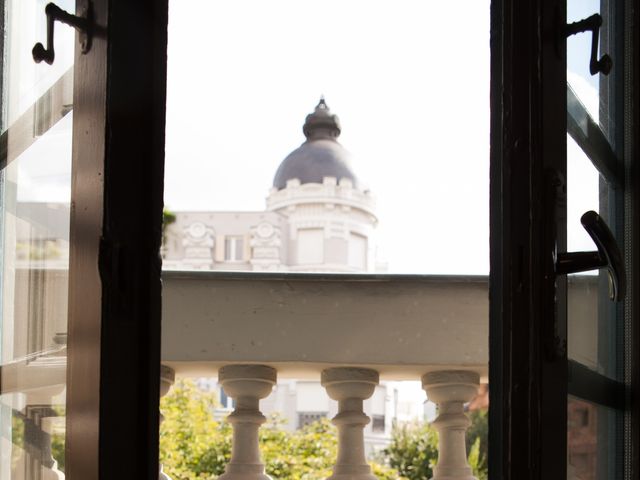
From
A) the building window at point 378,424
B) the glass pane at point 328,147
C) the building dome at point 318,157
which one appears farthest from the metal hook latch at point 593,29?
the building window at point 378,424

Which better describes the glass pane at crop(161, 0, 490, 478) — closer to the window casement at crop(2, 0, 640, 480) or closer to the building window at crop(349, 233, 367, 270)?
the building window at crop(349, 233, 367, 270)

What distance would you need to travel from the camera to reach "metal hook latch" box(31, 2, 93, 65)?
0.70 m

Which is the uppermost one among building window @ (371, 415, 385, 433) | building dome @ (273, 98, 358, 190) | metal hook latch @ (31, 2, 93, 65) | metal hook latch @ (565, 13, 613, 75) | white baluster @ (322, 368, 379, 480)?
building dome @ (273, 98, 358, 190)

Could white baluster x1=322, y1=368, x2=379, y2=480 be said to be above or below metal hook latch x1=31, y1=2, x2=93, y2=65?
below

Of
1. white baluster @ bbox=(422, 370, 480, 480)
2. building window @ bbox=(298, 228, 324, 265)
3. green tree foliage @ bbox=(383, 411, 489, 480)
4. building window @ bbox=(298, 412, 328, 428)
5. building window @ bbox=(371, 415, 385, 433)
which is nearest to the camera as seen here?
white baluster @ bbox=(422, 370, 480, 480)

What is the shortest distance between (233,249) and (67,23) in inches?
1049

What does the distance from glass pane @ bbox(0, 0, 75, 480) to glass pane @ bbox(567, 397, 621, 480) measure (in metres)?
0.44

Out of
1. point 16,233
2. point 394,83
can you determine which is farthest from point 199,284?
point 394,83

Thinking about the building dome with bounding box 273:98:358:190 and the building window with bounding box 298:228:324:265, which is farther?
the building window with bounding box 298:228:324:265

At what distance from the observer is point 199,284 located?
1645 mm

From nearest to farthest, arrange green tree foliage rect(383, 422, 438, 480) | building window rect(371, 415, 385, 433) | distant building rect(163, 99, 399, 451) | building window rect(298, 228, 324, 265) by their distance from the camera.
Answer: green tree foliage rect(383, 422, 438, 480) < distant building rect(163, 99, 399, 451) < building window rect(371, 415, 385, 433) < building window rect(298, 228, 324, 265)

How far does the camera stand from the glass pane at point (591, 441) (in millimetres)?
879

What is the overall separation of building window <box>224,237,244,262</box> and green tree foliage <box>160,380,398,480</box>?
12.6 m

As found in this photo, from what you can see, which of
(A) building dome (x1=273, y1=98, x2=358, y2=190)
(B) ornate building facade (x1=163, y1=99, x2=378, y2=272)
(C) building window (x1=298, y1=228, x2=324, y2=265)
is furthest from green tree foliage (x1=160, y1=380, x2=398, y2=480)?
(C) building window (x1=298, y1=228, x2=324, y2=265)
